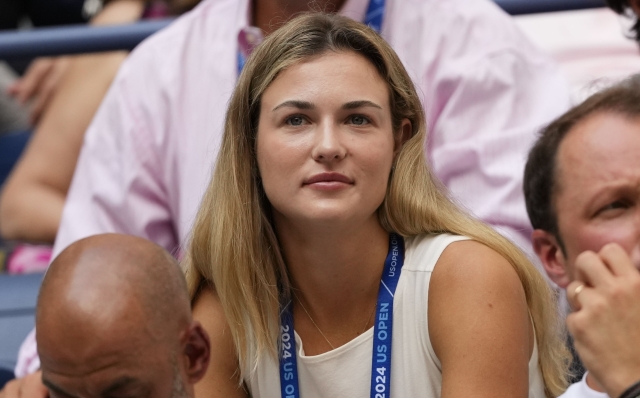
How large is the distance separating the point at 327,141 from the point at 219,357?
17.3 inches

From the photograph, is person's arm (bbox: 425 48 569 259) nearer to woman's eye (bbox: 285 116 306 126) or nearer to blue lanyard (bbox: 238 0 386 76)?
blue lanyard (bbox: 238 0 386 76)

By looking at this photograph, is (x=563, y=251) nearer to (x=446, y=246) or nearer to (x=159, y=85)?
(x=446, y=246)

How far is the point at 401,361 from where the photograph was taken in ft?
5.83

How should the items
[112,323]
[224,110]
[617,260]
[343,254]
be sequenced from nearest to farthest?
[112,323] → [617,260] → [343,254] → [224,110]

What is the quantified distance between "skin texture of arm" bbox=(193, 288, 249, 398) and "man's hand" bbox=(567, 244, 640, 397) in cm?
68

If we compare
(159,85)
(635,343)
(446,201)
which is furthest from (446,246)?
(159,85)

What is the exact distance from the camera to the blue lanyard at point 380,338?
176 cm

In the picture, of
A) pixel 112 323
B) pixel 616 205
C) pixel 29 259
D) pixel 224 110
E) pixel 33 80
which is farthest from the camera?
pixel 33 80

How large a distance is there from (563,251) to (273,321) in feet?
1.70

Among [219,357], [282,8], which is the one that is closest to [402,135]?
[219,357]

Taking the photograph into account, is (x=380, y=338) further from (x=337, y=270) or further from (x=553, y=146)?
(x=553, y=146)

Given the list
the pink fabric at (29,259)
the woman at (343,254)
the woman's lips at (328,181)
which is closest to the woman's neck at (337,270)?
the woman at (343,254)

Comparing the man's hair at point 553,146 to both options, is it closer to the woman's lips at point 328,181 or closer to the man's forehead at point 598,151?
the man's forehead at point 598,151

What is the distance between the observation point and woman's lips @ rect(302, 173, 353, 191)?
170 centimetres
